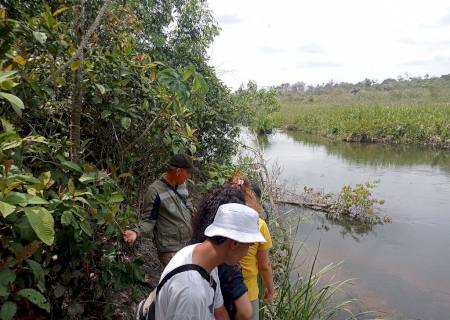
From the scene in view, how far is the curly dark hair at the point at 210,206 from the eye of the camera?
1747 millimetres

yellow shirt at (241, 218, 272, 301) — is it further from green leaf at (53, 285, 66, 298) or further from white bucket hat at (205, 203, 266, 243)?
green leaf at (53, 285, 66, 298)

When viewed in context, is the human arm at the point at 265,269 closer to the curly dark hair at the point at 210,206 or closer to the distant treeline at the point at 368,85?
the curly dark hair at the point at 210,206

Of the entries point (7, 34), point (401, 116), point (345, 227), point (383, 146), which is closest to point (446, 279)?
point (345, 227)

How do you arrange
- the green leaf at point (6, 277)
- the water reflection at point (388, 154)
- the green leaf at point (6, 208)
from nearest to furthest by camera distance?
the green leaf at point (6, 208) → the green leaf at point (6, 277) → the water reflection at point (388, 154)

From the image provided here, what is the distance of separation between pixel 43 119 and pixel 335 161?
12457 millimetres

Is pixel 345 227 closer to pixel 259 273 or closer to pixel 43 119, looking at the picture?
pixel 259 273

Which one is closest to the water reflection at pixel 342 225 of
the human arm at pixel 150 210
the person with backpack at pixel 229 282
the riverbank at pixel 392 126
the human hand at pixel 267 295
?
the human hand at pixel 267 295

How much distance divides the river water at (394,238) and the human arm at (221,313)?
3.77 meters

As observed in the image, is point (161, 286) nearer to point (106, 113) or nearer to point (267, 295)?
point (106, 113)

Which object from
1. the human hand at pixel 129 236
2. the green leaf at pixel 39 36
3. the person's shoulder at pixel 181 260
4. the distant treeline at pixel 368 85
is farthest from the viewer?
the distant treeline at pixel 368 85

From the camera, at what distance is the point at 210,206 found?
1.79 meters

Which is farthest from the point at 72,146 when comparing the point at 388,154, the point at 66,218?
the point at 388,154

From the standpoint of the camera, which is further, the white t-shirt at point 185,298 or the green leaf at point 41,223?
the white t-shirt at point 185,298

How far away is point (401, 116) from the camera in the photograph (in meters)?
17.6
